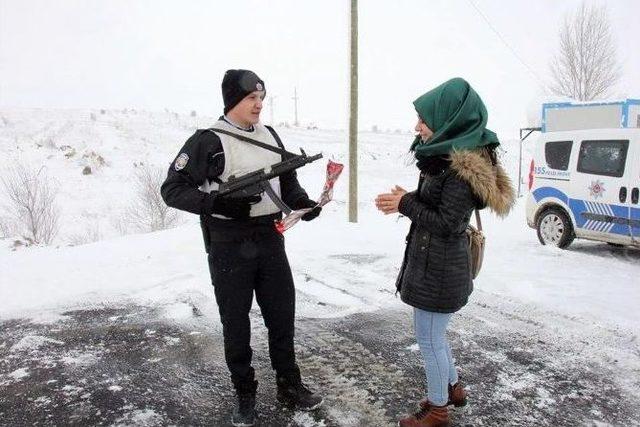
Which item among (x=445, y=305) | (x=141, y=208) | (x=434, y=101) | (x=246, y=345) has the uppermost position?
(x=434, y=101)

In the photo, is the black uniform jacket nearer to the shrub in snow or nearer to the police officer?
the police officer

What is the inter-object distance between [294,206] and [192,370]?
148 cm

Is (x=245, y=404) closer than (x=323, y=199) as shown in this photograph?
Yes

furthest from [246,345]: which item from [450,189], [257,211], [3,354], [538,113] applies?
[538,113]

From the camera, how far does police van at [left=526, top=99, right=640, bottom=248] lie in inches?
278

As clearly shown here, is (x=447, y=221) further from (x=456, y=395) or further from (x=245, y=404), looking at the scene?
(x=245, y=404)

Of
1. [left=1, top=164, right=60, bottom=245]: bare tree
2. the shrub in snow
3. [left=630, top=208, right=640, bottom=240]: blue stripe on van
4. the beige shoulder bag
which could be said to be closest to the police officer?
the beige shoulder bag

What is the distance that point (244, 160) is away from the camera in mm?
2893

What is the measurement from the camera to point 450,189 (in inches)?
96.3

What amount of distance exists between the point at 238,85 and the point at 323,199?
2.71 feet

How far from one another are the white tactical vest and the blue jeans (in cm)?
104

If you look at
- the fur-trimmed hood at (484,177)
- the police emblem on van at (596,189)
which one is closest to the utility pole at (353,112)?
the police emblem on van at (596,189)

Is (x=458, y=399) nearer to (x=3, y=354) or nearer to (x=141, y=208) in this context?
(x=3, y=354)

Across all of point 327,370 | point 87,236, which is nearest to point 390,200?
point 327,370
